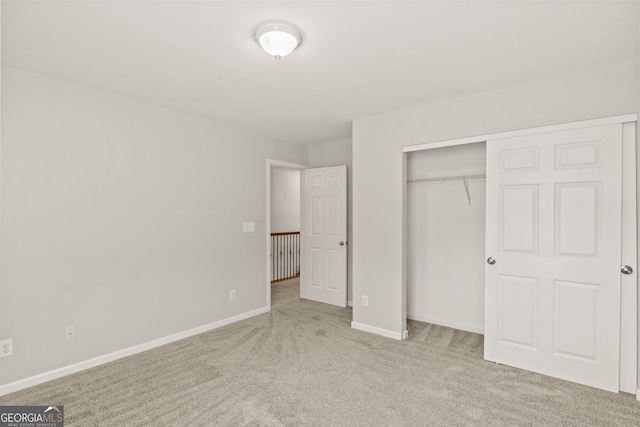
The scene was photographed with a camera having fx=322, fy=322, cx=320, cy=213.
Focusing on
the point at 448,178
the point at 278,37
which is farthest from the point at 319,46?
the point at 448,178

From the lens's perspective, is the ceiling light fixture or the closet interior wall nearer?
the ceiling light fixture

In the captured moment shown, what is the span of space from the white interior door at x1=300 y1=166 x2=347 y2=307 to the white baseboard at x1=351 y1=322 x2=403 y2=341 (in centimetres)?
92

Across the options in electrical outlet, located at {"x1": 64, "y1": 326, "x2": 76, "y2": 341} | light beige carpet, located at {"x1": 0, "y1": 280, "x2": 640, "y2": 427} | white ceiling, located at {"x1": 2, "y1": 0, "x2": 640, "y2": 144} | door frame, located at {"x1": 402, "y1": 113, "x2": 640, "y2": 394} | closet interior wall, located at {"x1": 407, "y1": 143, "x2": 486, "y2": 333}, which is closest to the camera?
white ceiling, located at {"x1": 2, "y1": 0, "x2": 640, "y2": 144}

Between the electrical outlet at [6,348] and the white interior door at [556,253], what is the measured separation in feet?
12.7

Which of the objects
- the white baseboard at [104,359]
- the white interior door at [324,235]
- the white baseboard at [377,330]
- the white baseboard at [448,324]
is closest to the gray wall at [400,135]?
the white baseboard at [377,330]

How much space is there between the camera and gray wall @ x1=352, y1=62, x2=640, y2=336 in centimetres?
250

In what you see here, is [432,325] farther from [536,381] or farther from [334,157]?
[334,157]

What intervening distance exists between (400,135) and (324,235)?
6.64 feet

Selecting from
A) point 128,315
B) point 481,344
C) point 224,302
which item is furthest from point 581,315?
point 128,315

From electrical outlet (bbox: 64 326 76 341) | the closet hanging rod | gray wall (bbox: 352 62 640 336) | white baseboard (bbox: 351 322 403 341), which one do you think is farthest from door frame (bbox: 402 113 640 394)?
electrical outlet (bbox: 64 326 76 341)

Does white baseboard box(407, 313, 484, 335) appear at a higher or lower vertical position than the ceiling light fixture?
lower

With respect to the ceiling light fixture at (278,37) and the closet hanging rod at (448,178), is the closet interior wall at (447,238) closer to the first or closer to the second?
the closet hanging rod at (448,178)

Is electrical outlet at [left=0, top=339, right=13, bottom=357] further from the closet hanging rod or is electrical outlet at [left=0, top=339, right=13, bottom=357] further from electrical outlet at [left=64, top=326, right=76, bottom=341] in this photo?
the closet hanging rod

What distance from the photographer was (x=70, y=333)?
8.87 feet
